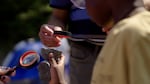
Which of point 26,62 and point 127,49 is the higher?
point 127,49

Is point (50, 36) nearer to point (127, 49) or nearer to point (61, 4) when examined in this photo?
point (61, 4)

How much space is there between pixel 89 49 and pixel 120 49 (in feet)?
4.57

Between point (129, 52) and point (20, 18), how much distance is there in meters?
8.22

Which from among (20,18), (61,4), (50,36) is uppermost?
(61,4)

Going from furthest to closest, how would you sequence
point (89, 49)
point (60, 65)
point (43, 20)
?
1. point (43, 20)
2. point (89, 49)
3. point (60, 65)

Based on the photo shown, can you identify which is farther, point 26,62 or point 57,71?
point 26,62

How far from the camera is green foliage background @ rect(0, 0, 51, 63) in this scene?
34.7ft

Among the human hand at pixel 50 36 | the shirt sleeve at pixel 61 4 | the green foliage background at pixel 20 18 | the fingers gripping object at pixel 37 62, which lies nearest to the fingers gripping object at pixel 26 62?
the fingers gripping object at pixel 37 62

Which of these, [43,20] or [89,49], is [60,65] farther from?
[43,20]

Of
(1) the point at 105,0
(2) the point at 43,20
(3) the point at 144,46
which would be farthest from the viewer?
(2) the point at 43,20

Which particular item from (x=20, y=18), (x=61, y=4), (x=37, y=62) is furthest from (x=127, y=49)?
(x=20, y=18)

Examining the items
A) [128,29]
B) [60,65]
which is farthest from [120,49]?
[60,65]

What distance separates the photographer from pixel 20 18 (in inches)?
418

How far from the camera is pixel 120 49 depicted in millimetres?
2502
